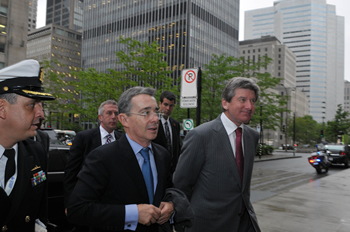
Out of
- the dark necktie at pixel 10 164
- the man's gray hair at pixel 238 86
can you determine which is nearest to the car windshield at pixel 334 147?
the man's gray hair at pixel 238 86

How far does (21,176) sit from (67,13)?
181 metres

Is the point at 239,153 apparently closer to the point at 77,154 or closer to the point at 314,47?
the point at 77,154


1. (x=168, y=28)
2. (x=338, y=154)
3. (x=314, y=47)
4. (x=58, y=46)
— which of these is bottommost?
(x=338, y=154)

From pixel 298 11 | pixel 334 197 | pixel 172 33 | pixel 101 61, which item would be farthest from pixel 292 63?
pixel 334 197

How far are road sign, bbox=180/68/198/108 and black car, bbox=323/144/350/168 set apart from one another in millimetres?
16575

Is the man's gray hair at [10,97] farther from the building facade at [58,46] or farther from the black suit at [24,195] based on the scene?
the building facade at [58,46]

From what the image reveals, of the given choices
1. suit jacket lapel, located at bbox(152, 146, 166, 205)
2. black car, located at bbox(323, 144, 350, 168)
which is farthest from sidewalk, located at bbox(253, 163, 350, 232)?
black car, located at bbox(323, 144, 350, 168)

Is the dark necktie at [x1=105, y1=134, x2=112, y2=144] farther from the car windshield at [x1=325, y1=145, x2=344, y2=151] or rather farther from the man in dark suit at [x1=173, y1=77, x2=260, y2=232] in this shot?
the car windshield at [x1=325, y1=145, x2=344, y2=151]

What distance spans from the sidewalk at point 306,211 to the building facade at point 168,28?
66745 millimetres

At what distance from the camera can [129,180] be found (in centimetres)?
201

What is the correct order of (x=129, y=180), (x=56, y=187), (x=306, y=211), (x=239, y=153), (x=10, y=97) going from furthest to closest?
(x=306, y=211), (x=56, y=187), (x=239, y=153), (x=129, y=180), (x=10, y=97)

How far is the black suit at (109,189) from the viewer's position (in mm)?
1845

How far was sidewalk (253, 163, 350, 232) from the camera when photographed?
5.91 metres

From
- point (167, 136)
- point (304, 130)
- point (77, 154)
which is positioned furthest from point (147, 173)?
point (304, 130)
